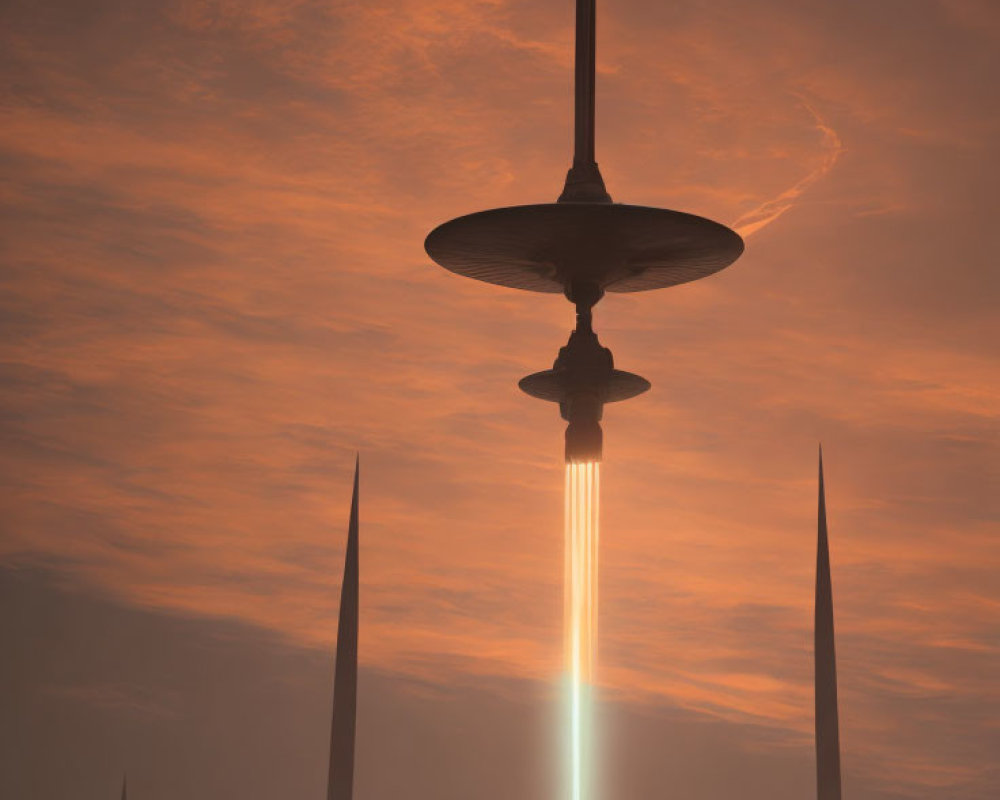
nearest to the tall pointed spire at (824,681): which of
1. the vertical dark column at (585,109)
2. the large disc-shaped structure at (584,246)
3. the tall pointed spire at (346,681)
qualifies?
the tall pointed spire at (346,681)

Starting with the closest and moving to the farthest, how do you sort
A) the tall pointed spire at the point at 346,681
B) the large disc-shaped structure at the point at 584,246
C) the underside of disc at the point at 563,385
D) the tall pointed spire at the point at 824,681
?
the large disc-shaped structure at the point at 584,246, the underside of disc at the point at 563,385, the tall pointed spire at the point at 824,681, the tall pointed spire at the point at 346,681

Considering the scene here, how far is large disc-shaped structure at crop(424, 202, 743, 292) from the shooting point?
15.1 meters

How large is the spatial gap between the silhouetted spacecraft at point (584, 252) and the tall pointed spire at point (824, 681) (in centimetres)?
1009

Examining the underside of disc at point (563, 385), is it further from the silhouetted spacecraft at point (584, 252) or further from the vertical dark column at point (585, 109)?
the vertical dark column at point (585, 109)

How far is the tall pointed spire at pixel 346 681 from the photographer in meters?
29.1

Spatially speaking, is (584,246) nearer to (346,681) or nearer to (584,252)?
(584,252)

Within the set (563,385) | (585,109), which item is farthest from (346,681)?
→ (585,109)

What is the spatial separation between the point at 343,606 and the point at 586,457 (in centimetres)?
1483

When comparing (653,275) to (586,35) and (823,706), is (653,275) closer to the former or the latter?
(586,35)

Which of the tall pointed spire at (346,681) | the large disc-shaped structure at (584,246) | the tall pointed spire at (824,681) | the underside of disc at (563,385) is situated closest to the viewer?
the large disc-shaped structure at (584,246)

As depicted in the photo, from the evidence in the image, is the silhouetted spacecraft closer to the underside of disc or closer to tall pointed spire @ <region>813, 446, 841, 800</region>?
the underside of disc

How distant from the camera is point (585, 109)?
50.2 ft

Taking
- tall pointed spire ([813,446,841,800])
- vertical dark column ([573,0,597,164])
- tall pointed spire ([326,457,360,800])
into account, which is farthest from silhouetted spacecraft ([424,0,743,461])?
tall pointed spire ([326,457,360,800])

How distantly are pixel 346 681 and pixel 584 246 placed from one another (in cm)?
1493
